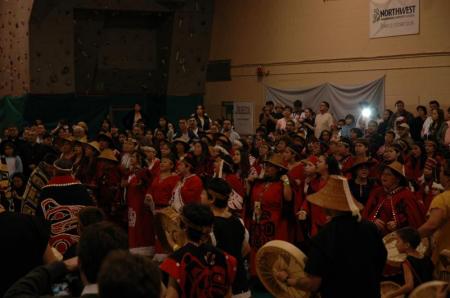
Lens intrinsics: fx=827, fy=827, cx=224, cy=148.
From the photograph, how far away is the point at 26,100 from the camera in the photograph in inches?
863

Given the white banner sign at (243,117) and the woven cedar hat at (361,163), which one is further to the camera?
the white banner sign at (243,117)

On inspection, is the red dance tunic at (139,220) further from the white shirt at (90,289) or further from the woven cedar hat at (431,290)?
the white shirt at (90,289)

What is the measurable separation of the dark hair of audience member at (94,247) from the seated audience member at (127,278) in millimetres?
495

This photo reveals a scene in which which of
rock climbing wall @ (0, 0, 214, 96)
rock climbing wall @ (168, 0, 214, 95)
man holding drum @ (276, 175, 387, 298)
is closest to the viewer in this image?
man holding drum @ (276, 175, 387, 298)

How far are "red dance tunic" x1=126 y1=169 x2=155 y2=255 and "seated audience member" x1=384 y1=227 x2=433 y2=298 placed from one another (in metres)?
5.00

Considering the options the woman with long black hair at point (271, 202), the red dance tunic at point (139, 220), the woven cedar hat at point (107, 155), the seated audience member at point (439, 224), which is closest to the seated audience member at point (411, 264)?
the seated audience member at point (439, 224)

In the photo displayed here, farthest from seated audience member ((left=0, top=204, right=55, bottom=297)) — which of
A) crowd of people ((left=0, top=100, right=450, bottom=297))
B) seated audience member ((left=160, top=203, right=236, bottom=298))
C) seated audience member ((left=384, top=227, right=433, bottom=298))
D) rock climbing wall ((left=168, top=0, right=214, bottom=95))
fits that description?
rock climbing wall ((left=168, top=0, right=214, bottom=95))

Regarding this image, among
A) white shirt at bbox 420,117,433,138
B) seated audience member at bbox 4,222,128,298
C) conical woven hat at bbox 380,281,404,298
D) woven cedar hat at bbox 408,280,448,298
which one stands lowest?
conical woven hat at bbox 380,281,404,298

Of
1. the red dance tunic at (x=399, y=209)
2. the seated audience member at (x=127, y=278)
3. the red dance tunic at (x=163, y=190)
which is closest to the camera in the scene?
the seated audience member at (x=127, y=278)

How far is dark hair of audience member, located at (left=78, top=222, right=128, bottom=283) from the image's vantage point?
366 centimetres

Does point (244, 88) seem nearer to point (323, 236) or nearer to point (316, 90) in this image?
point (316, 90)

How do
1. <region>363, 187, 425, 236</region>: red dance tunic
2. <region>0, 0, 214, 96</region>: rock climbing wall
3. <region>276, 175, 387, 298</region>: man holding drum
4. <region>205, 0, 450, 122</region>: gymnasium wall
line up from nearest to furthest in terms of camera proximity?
<region>276, 175, 387, 298</region>: man holding drum < <region>363, 187, 425, 236</region>: red dance tunic < <region>205, 0, 450, 122</region>: gymnasium wall < <region>0, 0, 214, 96</region>: rock climbing wall

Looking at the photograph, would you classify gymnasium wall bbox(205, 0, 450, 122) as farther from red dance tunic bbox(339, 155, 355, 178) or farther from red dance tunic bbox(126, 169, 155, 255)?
red dance tunic bbox(126, 169, 155, 255)

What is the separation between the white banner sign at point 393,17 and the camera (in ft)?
62.3
